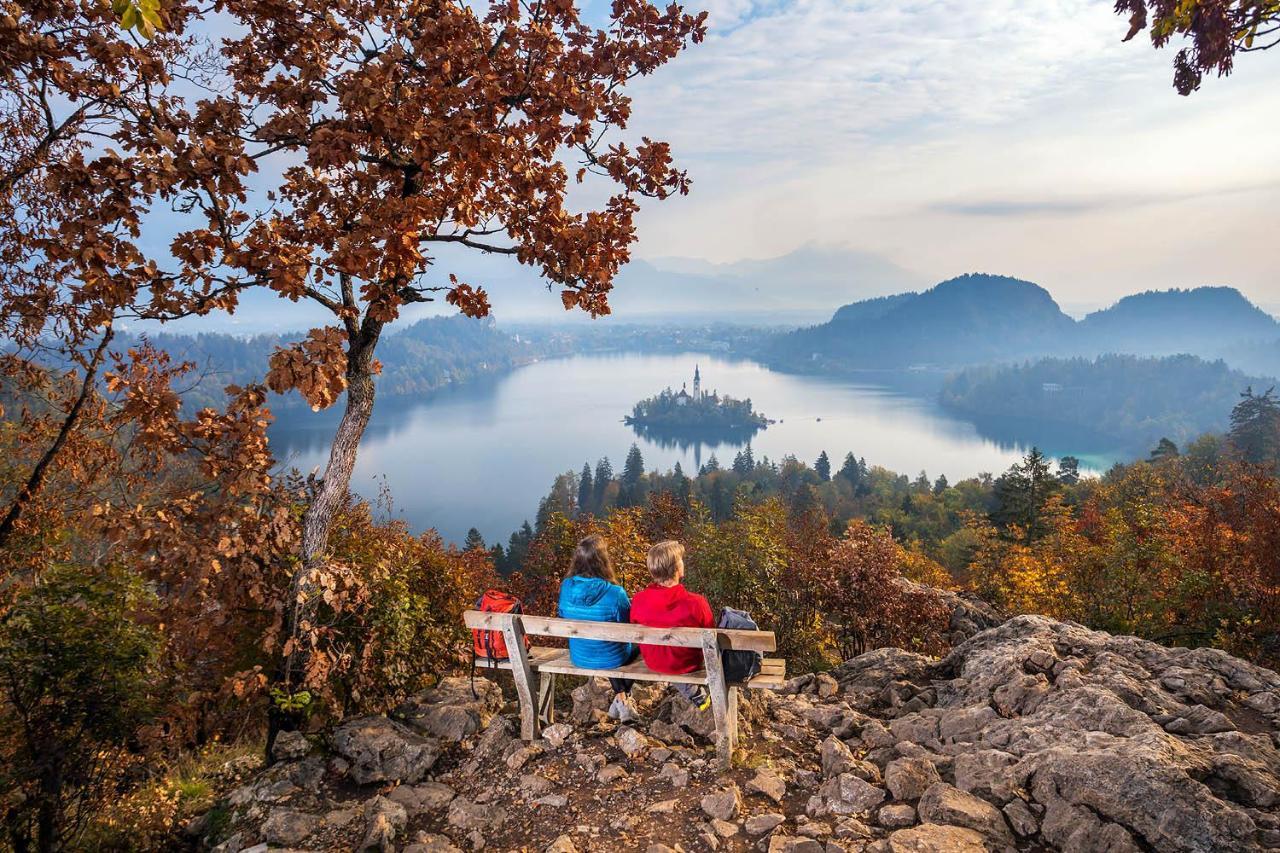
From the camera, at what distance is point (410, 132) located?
396 centimetres

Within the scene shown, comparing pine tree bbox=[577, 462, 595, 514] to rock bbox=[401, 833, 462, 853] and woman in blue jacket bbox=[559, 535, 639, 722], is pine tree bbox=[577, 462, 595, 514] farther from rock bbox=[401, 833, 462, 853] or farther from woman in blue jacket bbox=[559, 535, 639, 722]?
rock bbox=[401, 833, 462, 853]

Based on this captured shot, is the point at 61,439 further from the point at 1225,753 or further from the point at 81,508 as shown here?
the point at 1225,753

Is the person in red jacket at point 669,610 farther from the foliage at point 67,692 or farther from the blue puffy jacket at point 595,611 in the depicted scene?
the foliage at point 67,692

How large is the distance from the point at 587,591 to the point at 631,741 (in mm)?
1114

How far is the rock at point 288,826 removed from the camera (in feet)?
13.2

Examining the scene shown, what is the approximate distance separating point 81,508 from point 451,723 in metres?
6.42

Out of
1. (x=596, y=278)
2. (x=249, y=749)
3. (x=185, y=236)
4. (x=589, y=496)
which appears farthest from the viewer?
(x=589, y=496)

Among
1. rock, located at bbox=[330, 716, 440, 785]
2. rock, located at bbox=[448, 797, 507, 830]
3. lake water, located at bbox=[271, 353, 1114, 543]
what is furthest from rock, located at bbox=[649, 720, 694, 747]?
lake water, located at bbox=[271, 353, 1114, 543]

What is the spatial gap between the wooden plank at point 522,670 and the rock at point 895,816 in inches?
96.3

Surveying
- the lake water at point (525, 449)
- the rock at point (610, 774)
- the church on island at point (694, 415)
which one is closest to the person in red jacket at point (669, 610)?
the rock at point (610, 774)

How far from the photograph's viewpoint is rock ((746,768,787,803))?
433cm

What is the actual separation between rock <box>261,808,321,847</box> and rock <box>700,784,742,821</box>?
238 centimetres

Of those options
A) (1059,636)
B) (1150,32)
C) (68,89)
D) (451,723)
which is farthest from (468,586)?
(1150,32)

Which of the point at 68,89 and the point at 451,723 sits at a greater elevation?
the point at 68,89
